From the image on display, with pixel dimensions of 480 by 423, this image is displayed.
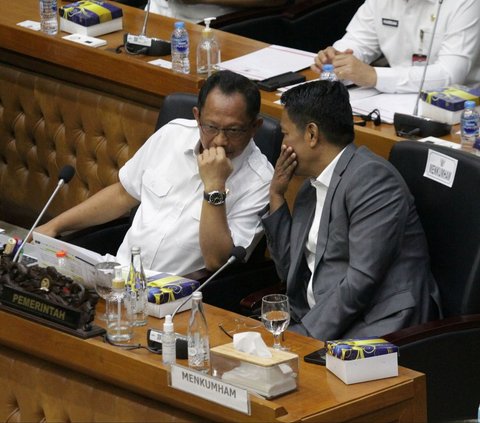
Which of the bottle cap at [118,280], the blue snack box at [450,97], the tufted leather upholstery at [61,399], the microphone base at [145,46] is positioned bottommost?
the tufted leather upholstery at [61,399]

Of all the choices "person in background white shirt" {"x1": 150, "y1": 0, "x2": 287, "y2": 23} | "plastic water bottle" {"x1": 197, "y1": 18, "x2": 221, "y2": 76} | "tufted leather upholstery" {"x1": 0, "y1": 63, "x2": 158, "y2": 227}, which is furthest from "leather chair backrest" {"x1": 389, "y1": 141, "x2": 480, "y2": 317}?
"person in background white shirt" {"x1": 150, "y1": 0, "x2": 287, "y2": 23}

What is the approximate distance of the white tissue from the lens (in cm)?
291

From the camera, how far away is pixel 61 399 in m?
3.27

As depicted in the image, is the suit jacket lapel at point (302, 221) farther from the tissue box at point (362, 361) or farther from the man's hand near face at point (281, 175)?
the tissue box at point (362, 361)

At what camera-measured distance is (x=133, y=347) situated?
3.12 meters

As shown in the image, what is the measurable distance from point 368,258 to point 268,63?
60.4 inches

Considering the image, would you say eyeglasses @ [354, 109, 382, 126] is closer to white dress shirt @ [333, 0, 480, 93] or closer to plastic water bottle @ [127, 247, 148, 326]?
white dress shirt @ [333, 0, 480, 93]

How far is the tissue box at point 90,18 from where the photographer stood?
5121mm

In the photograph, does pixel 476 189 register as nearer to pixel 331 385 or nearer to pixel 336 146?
pixel 336 146

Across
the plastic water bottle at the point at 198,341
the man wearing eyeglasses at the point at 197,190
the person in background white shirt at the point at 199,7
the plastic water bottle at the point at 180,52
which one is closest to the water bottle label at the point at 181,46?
the plastic water bottle at the point at 180,52

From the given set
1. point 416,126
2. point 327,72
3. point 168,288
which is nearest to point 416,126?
point 416,126

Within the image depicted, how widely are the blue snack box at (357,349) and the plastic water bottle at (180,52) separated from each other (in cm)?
191

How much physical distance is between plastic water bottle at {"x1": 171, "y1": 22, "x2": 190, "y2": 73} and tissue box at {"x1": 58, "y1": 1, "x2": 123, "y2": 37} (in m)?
0.52

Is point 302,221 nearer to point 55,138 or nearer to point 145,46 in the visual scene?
point 145,46
